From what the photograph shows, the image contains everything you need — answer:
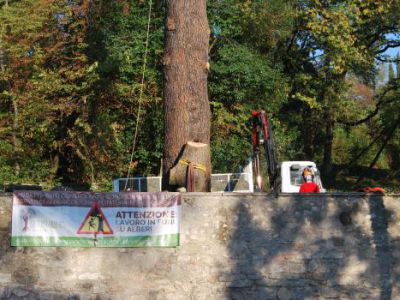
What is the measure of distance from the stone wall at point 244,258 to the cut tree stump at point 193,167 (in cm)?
113

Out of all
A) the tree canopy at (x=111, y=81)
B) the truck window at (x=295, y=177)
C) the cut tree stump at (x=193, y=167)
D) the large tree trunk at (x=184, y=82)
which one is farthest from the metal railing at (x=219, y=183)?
the cut tree stump at (x=193, y=167)

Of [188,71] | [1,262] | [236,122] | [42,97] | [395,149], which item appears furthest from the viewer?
[395,149]

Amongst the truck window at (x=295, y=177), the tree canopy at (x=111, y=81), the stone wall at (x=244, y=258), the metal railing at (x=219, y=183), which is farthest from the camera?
the tree canopy at (x=111, y=81)

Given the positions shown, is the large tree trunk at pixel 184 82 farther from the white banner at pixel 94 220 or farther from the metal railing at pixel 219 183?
the metal railing at pixel 219 183

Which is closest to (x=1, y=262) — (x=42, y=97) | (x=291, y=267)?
(x=291, y=267)

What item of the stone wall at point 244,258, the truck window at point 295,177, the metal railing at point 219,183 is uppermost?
the truck window at point 295,177

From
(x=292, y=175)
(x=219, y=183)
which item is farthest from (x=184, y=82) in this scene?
(x=292, y=175)

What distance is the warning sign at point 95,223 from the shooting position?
8383mm

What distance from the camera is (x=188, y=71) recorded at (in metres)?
10.1

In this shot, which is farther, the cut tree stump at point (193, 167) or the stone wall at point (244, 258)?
the cut tree stump at point (193, 167)

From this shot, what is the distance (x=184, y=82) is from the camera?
1009cm

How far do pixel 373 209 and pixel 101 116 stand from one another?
38.5ft

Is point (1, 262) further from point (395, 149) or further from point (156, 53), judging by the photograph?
point (395, 149)

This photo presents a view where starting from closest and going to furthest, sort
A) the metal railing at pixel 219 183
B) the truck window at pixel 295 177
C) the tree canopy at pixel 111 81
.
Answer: the metal railing at pixel 219 183
the truck window at pixel 295 177
the tree canopy at pixel 111 81
